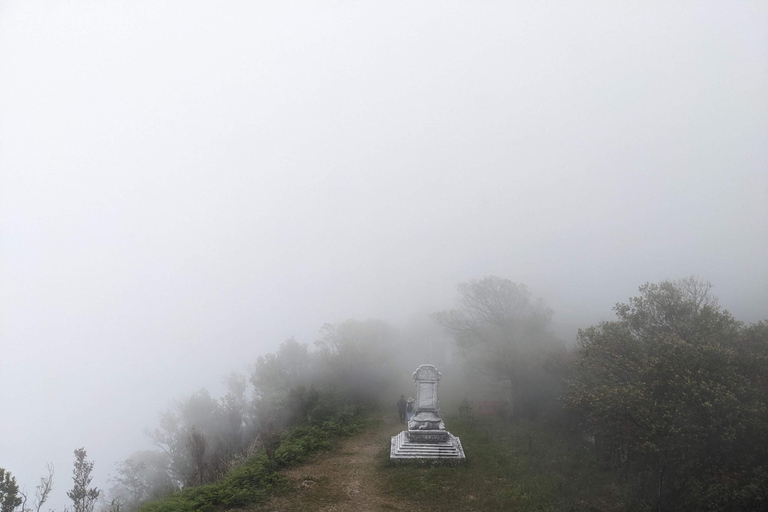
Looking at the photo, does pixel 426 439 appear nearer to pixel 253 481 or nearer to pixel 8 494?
pixel 253 481

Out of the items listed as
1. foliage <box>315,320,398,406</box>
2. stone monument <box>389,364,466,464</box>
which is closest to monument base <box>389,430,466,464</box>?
stone monument <box>389,364,466,464</box>

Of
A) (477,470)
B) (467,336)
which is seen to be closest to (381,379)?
(467,336)

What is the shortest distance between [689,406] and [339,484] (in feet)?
33.5

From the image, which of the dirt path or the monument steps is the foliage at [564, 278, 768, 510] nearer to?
the monument steps

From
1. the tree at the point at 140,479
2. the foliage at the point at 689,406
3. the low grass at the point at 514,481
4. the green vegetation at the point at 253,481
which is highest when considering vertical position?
the foliage at the point at 689,406

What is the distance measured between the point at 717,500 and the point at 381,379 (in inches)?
945

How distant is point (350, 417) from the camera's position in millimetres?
21875

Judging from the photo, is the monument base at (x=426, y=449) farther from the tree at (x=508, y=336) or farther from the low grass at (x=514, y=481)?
the tree at (x=508, y=336)

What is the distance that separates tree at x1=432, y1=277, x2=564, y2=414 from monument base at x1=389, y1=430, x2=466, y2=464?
8.86 meters

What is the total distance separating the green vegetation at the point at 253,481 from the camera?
10422 mm

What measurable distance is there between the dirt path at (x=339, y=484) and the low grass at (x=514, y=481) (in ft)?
1.72

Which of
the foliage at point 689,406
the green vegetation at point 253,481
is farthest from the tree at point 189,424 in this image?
the foliage at point 689,406

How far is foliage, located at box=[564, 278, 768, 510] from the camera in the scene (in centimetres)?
952

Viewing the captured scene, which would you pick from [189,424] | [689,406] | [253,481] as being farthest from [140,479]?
[689,406]
